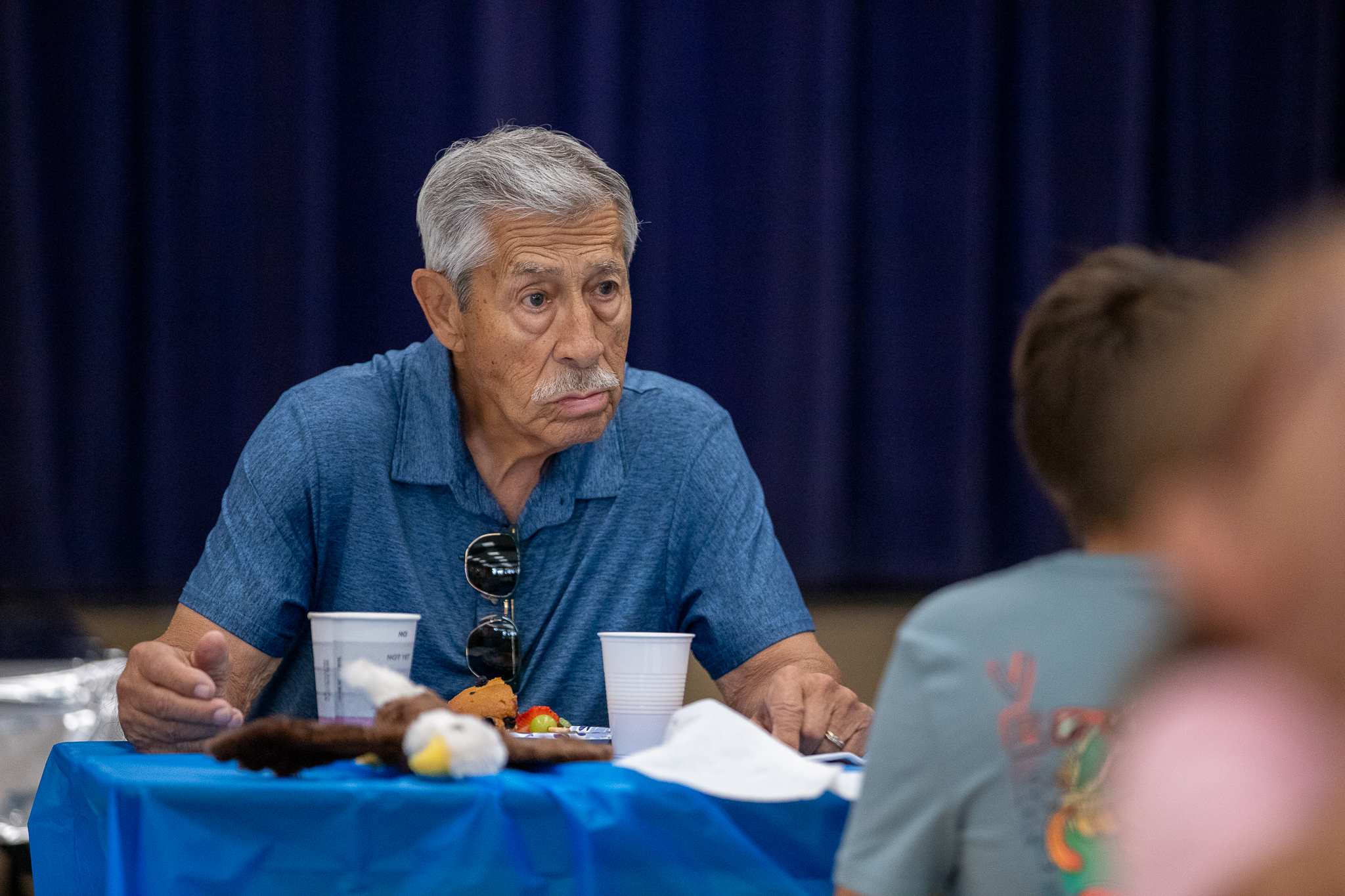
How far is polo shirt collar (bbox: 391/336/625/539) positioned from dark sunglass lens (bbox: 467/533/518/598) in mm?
50

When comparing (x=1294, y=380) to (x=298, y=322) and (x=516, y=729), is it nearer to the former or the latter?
(x=516, y=729)

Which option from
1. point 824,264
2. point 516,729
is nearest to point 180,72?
point 824,264

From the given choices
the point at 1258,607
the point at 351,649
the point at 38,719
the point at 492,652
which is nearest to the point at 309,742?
A: the point at 351,649

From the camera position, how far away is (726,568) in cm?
191

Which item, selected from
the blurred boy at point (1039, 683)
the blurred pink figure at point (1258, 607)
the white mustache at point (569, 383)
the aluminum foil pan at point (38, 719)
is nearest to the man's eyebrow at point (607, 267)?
the white mustache at point (569, 383)

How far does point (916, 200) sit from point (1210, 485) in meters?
2.90

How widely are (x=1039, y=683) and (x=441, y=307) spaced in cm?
135

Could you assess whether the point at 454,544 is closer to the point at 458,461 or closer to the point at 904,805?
the point at 458,461

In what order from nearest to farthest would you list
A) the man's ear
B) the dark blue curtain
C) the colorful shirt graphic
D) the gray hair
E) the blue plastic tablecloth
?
the colorful shirt graphic → the blue plastic tablecloth → the gray hair → the man's ear → the dark blue curtain

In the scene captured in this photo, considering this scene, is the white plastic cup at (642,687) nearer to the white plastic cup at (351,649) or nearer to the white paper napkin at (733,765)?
the white paper napkin at (733,765)

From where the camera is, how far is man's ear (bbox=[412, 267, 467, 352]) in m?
1.99

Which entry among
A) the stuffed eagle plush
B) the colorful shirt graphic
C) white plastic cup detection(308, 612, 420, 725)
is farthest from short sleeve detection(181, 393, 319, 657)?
the colorful shirt graphic

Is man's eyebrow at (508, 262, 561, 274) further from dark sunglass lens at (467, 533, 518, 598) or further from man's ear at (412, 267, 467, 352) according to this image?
dark sunglass lens at (467, 533, 518, 598)

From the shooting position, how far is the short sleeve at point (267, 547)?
1762 millimetres
